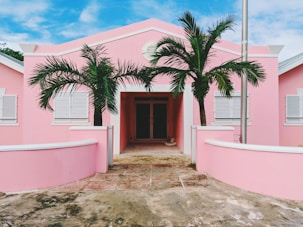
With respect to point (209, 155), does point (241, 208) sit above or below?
below

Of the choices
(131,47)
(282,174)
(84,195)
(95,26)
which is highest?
(95,26)

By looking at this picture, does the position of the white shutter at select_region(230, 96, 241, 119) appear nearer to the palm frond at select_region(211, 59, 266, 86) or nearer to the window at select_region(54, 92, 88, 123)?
the palm frond at select_region(211, 59, 266, 86)

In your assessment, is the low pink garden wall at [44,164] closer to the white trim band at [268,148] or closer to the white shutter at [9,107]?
the white trim band at [268,148]

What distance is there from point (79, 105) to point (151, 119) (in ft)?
17.5

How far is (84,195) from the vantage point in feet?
18.0

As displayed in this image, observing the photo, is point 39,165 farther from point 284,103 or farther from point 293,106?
point 293,106

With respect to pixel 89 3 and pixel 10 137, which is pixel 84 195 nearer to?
pixel 10 137

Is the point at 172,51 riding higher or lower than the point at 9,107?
higher

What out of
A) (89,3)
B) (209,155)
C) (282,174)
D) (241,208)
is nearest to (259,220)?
(241,208)

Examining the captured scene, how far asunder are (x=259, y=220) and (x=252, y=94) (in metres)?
8.18

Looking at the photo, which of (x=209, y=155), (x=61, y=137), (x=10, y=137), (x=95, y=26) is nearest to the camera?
(x=209, y=155)

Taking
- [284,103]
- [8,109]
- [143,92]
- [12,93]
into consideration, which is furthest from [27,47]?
[284,103]

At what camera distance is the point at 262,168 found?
5590 millimetres

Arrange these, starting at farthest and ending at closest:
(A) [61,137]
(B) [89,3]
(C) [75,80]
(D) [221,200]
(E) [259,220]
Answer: (B) [89,3] < (A) [61,137] < (C) [75,80] < (D) [221,200] < (E) [259,220]
